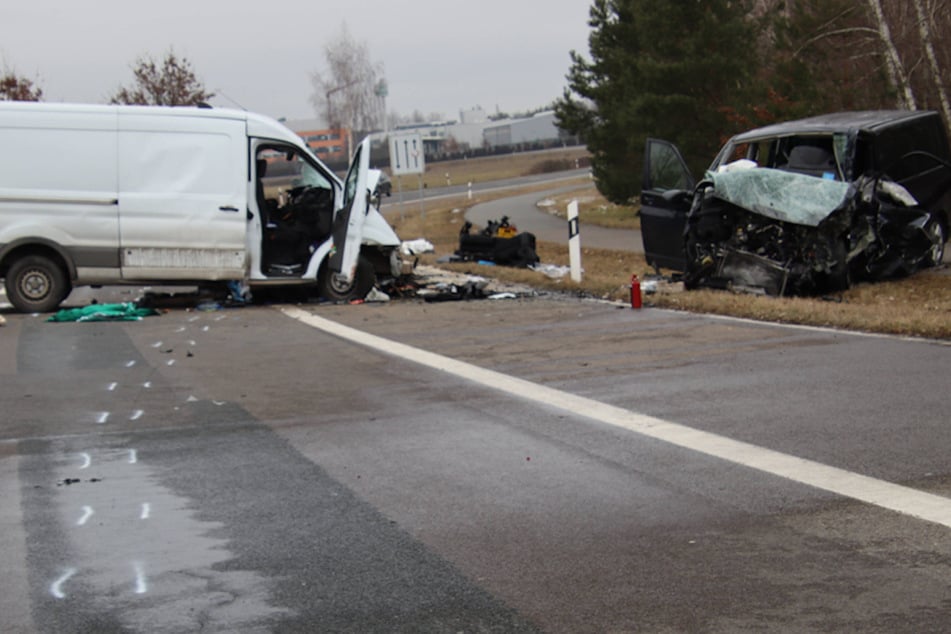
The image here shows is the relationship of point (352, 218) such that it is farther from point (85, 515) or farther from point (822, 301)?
point (85, 515)

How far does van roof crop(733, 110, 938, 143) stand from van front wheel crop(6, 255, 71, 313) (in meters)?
8.96

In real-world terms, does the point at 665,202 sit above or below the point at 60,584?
above

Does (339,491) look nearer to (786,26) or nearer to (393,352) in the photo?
(393,352)

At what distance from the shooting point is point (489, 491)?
5648 millimetres

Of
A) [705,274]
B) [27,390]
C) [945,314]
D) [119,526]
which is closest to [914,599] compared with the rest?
[119,526]

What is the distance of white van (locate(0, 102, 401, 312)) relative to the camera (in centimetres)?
1487

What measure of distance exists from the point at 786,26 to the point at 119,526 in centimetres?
2332

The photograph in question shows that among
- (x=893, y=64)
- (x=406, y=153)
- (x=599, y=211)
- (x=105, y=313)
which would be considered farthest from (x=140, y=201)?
(x=599, y=211)

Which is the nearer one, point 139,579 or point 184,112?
point 139,579

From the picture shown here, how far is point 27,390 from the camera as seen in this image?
30.0 ft

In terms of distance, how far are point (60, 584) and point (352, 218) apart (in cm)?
1145

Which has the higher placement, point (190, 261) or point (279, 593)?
point (190, 261)

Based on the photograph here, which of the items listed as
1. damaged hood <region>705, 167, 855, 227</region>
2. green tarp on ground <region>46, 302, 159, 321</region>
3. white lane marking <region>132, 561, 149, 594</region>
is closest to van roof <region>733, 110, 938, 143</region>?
damaged hood <region>705, 167, 855, 227</region>

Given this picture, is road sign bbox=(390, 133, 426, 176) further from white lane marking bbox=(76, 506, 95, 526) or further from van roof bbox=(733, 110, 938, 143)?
white lane marking bbox=(76, 506, 95, 526)
